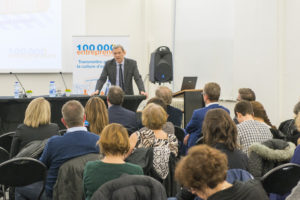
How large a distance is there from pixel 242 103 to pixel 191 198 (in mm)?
1639

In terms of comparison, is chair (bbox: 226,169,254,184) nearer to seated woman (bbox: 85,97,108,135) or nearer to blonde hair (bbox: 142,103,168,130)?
blonde hair (bbox: 142,103,168,130)

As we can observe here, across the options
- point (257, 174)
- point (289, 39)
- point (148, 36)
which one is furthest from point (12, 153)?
point (148, 36)

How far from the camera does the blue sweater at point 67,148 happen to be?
289 centimetres

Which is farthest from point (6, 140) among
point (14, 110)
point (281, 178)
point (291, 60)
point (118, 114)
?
point (291, 60)

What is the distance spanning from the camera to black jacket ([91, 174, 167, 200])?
6.31ft

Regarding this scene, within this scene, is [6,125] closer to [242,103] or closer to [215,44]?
[242,103]

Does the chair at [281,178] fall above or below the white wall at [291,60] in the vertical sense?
below

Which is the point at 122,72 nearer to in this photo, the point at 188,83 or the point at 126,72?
the point at 126,72

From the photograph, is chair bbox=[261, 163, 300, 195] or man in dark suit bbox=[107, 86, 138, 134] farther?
man in dark suit bbox=[107, 86, 138, 134]

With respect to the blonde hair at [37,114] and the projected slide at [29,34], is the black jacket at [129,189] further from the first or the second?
the projected slide at [29,34]

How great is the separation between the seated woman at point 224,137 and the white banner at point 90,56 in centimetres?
532

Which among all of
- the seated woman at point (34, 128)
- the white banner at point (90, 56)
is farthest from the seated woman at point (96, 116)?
the white banner at point (90, 56)

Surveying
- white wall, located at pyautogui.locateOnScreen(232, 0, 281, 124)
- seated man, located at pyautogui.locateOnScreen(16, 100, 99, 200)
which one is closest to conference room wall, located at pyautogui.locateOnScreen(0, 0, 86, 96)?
white wall, located at pyautogui.locateOnScreen(232, 0, 281, 124)

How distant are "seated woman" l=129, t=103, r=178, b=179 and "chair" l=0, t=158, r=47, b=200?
0.68 m
